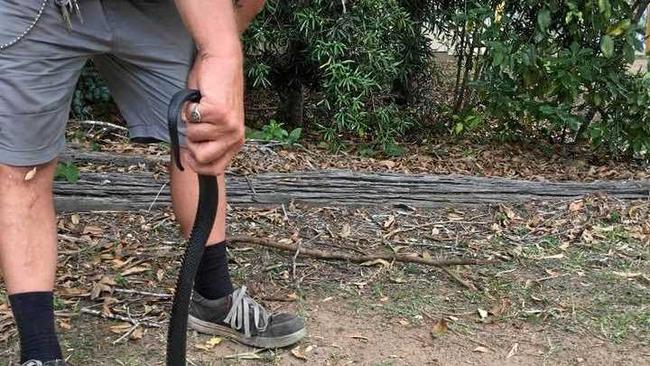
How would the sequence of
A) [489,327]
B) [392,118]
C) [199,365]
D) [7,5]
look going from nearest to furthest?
[7,5] → [199,365] → [489,327] → [392,118]

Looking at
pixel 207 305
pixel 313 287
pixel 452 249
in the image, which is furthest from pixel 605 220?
pixel 207 305

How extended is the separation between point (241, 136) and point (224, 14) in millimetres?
316

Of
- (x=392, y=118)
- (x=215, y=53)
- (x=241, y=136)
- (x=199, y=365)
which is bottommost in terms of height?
(x=199, y=365)

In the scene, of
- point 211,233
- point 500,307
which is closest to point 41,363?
point 211,233

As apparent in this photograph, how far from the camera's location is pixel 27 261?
7.23 feet

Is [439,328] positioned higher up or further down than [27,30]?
further down

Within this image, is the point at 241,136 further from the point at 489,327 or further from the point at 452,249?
the point at 452,249

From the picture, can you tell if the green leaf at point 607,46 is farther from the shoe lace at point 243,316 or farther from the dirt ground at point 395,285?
the shoe lace at point 243,316

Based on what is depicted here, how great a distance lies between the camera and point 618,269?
11.4 ft

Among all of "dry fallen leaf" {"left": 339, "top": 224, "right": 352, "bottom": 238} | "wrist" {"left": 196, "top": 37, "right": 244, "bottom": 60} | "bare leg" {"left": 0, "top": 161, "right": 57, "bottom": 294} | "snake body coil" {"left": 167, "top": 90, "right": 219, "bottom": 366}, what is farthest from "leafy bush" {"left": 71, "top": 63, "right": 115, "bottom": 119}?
"snake body coil" {"left": 167, "top": 90, "right": 219, "bottom": 366}

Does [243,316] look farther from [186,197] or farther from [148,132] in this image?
[148,132]

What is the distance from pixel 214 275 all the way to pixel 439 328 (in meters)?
0.80

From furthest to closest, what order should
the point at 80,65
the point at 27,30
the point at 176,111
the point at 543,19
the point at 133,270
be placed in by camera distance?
1. the point at 543,19
2. the point at 133,270
3. the point at 80,65
4. the point at 27,30
5. the point at 176,111

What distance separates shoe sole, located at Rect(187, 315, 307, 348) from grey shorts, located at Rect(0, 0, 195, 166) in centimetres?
63
